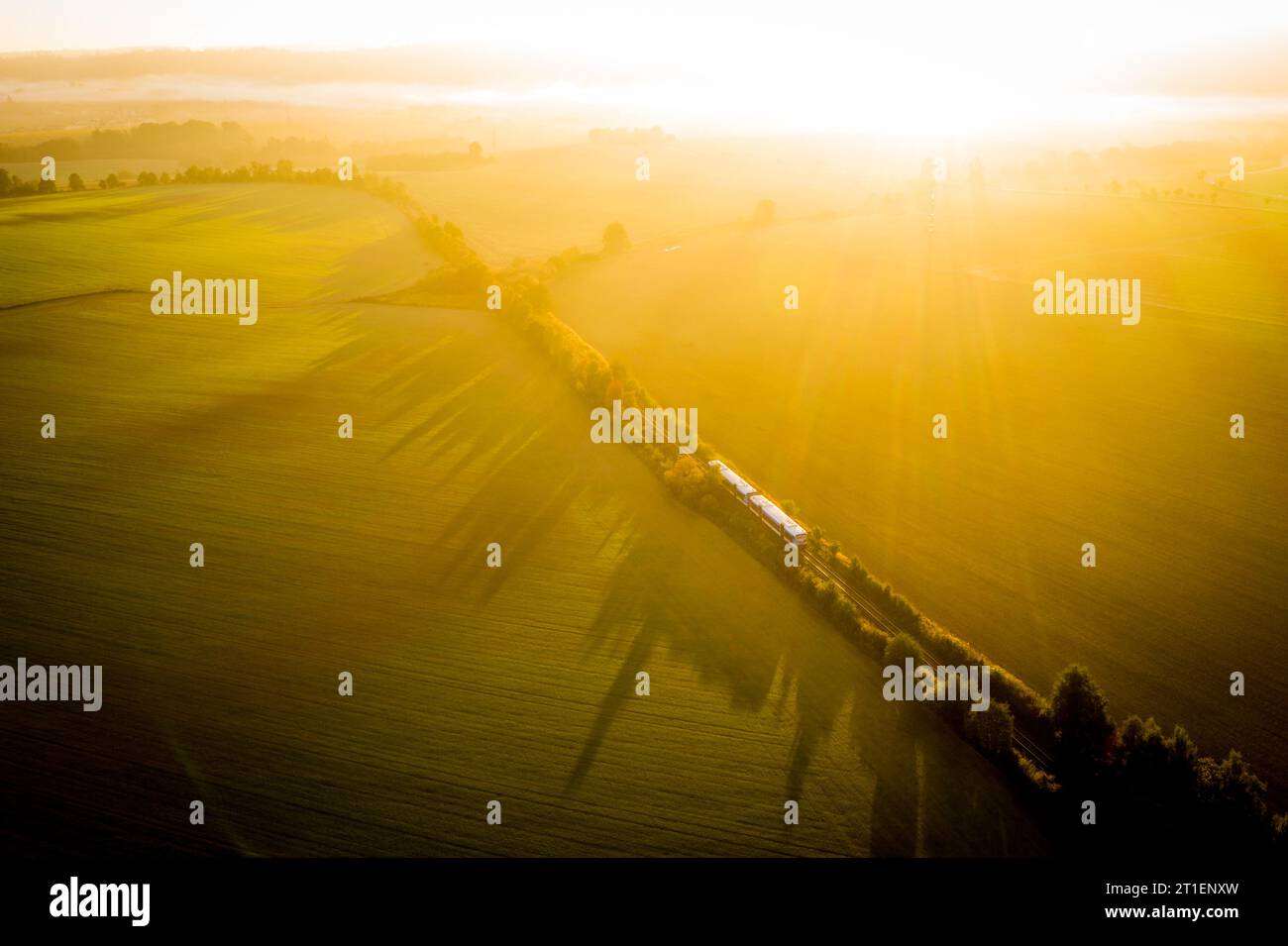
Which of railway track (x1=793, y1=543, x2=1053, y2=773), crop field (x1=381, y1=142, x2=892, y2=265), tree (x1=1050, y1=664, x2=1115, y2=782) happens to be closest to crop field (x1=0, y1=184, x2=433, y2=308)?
crop field (x1=381, y1=142, x2=892, y2=265)

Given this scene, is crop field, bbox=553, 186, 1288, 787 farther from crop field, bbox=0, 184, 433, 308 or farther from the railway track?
crop field, bbox=0, 184, 433, 308

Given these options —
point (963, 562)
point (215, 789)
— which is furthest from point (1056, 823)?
point (215, 789)

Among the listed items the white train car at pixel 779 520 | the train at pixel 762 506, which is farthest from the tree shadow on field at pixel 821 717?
the train at pixel 762 506

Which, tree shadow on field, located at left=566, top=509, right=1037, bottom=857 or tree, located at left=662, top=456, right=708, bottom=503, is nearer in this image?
tree shadow on field, located at left=566, top=509, right=1037, bottom=857

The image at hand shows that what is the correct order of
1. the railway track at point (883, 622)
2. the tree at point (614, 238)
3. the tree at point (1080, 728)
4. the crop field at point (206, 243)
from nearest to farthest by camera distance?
the tree at point (1080, 728), the railway track at point (883, 622), the crop field at point (206, 243), the tree at point (614, 238)

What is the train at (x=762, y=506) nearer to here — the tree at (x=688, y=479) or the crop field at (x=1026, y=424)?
the tree at (x=688, y=479)

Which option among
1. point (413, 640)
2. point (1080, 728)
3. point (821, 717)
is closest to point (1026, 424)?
point (1080, 728)
